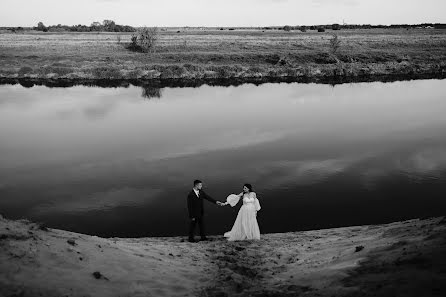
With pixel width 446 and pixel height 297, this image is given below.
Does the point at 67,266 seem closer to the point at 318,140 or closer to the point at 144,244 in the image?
the point at 144,244

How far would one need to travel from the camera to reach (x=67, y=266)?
7387 millimetres

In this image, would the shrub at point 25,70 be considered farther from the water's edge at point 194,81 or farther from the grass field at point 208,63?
the water's edge at point 194,81

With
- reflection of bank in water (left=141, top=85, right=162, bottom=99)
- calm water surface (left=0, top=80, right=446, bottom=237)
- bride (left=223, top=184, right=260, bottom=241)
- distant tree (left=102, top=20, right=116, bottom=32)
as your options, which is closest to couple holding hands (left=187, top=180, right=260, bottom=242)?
bride (left=223, top=184, right=260, bottom=241)

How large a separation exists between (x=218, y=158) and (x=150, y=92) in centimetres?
2483

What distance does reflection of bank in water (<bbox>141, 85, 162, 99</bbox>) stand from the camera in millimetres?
41562

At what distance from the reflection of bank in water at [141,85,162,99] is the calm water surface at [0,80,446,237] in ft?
2.67

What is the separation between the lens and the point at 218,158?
2145 cm

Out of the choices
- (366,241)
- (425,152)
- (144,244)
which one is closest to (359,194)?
(366,241)

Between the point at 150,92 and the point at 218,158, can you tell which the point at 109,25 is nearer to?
the point at 150,92

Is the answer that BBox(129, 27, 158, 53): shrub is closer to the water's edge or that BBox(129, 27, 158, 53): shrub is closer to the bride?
the water's edge

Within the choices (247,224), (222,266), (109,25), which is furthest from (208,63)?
(109,25)

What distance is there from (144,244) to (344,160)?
1356 centimetres

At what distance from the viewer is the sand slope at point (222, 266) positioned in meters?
6.59

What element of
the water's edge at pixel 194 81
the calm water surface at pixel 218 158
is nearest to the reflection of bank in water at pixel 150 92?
the calm water surface at pixel 218 158
